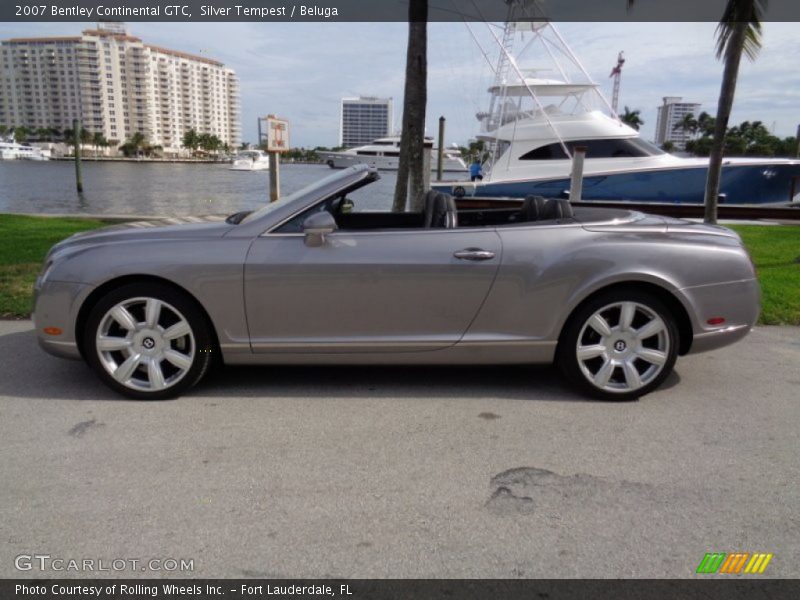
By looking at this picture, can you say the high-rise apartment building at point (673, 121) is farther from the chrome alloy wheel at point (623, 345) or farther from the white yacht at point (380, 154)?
the chrome alloy wheel at point (623, 345)

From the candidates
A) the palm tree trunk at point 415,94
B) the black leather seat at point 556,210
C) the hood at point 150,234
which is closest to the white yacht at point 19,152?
the palm tree trunk at point 415,94

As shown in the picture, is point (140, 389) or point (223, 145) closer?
point (140, 389)

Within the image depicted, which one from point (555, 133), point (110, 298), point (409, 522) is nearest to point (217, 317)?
point (110, 298)

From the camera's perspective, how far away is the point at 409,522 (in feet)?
8.13

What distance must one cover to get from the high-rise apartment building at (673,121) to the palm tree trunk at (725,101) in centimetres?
9216

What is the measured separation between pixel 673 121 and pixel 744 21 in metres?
111

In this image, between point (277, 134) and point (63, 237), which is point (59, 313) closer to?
point (63, 237)

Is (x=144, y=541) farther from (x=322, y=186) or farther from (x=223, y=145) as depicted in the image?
(x=223, y=145)

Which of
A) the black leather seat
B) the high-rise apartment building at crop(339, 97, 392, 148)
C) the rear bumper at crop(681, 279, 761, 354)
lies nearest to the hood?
the black leather seat

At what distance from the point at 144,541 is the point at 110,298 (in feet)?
5.84

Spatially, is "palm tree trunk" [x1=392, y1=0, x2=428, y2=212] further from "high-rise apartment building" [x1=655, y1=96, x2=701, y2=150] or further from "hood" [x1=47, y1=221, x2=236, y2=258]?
"high-rise apartment building" [x1=655, y1=96, x2=701, y2=150]

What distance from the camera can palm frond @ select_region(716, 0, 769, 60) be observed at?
805cm

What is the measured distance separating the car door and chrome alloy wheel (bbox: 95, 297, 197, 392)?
17.4 inches

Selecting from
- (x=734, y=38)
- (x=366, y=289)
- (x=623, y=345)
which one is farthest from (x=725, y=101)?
(x=366, y=289)
